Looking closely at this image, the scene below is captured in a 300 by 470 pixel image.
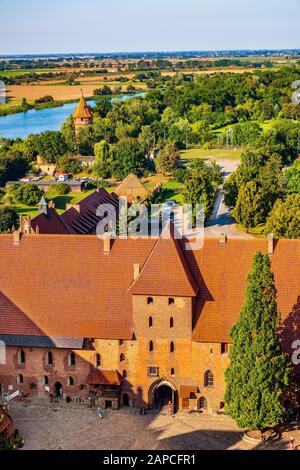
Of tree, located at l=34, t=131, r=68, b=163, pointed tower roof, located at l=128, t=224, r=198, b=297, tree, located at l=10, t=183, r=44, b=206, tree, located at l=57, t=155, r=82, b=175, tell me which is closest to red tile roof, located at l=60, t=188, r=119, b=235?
pointed tower roof, located at l=128, t=224, r=198, b=297

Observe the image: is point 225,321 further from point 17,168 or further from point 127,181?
point 17,168

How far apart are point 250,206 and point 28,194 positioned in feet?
106

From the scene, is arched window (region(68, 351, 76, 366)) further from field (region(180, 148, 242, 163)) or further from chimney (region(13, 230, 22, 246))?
field (region(180, 148, 242, 163))

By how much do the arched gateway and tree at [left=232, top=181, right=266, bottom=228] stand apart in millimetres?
38352

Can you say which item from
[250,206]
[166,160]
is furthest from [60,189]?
[250,206]

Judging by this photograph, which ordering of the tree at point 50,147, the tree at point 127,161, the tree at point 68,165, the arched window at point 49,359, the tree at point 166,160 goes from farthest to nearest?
the tree at point 50,147
the tree at point 68,165
the tree at point 166,160
the tree at point 127,161
the arched window at point 49,359

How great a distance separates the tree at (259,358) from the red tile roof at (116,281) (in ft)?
11.7

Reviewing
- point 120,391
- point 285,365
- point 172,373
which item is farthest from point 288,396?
point 120,391

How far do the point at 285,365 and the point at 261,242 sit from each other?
27.0 feet

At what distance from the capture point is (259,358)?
3491 cm

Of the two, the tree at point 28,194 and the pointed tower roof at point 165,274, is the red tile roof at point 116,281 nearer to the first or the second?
the pointed tower roof at point 165,274

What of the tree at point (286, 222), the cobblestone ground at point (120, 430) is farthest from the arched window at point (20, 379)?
the tree at point (286, 222)

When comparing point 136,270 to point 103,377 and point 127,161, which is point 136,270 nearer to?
point 103,377

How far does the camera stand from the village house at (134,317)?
3959 centimetres
